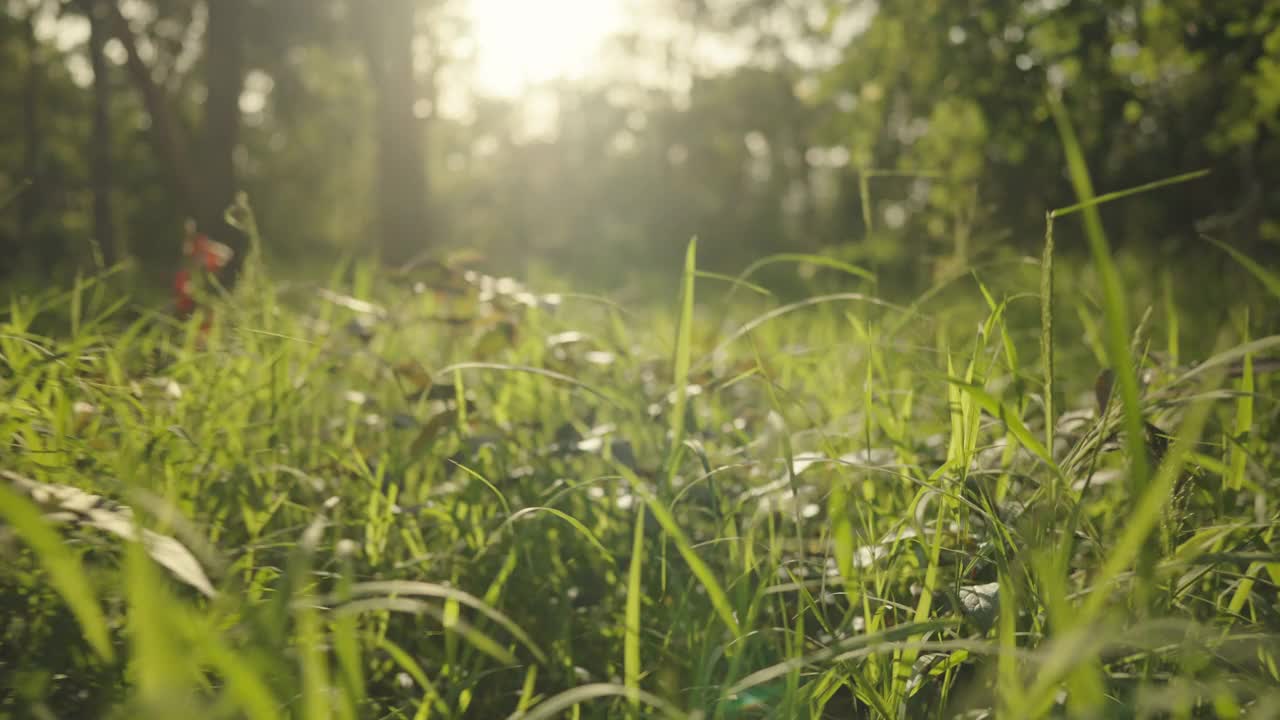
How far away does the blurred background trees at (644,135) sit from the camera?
2736 millimetres

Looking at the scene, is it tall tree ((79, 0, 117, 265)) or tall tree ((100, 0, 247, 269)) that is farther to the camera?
tall tree ((100, 0, 247, 269))

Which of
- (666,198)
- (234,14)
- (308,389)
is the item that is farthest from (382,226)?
(666,198)

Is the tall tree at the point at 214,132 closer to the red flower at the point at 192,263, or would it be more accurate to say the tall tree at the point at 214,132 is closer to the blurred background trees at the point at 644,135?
the blurred background trees at the point at 644,135

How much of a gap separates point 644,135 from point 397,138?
2581 centimetres

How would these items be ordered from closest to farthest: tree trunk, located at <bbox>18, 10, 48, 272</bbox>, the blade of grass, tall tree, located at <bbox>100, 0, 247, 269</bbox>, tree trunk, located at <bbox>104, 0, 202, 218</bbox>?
the blade of grass → tree trunk, located at <bbox>104, 0, 202, 218</bbox> → tall tree, located at <bbox>100, 0, 247, 269</bbox> → tree trunk, located at <bbox>18, 10, 48, 272</bbox>

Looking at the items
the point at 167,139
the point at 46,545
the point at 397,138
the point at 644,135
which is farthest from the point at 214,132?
the point at 644,135

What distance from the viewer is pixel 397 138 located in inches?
334

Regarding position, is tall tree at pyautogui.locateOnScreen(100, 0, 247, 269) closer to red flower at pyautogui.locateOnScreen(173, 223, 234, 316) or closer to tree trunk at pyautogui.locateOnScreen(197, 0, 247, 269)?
tree trunk at pyautogui.locateOnScreen(197, 0, 247, 269)

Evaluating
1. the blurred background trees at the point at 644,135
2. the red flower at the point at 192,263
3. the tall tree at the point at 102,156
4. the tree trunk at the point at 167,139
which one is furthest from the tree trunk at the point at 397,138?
the red flower at the point at 192,263

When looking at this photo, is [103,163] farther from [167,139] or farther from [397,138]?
[397,138]

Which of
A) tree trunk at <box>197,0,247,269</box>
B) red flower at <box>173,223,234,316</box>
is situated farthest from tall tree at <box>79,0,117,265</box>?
red flower at <box>173,223,234,316</box>

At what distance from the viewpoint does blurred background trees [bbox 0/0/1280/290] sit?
2.74 m

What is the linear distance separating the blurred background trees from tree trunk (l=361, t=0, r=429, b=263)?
0.03 m

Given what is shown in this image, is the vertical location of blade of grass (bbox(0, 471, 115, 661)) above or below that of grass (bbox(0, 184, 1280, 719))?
above
